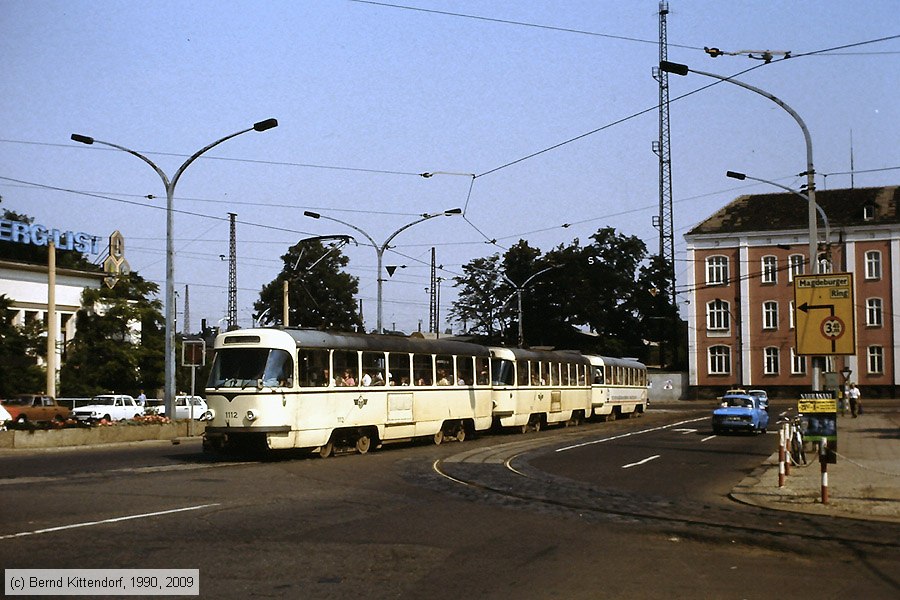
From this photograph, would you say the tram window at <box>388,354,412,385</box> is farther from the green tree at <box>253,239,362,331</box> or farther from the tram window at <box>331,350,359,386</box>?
the green tree at <box>253,239,362,331</box>

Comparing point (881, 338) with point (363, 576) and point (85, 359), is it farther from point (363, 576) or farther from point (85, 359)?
point (363, 576)

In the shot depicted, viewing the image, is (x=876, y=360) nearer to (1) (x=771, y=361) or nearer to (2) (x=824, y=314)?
(1) (x=771, y=361)

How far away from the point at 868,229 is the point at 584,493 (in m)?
68.7

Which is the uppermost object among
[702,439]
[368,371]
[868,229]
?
[868,229]

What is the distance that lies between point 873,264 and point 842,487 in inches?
2625

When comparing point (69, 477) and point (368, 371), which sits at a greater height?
point (368, 371)

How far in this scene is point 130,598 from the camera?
8.26m

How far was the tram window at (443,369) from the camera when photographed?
30003 millimetres

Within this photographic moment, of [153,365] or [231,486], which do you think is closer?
[231,486]

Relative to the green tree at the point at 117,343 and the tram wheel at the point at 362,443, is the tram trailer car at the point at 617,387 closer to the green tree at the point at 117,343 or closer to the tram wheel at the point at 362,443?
the tram wheel at the point at 362,443

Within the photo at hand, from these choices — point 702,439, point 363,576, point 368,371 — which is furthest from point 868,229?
point 363,576

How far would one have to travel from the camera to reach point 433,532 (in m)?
12.2

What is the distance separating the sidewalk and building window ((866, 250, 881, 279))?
5541 centimetres

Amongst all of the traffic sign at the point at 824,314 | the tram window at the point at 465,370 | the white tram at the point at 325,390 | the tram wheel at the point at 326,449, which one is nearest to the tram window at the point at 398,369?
the white tram at the point at 325,390
